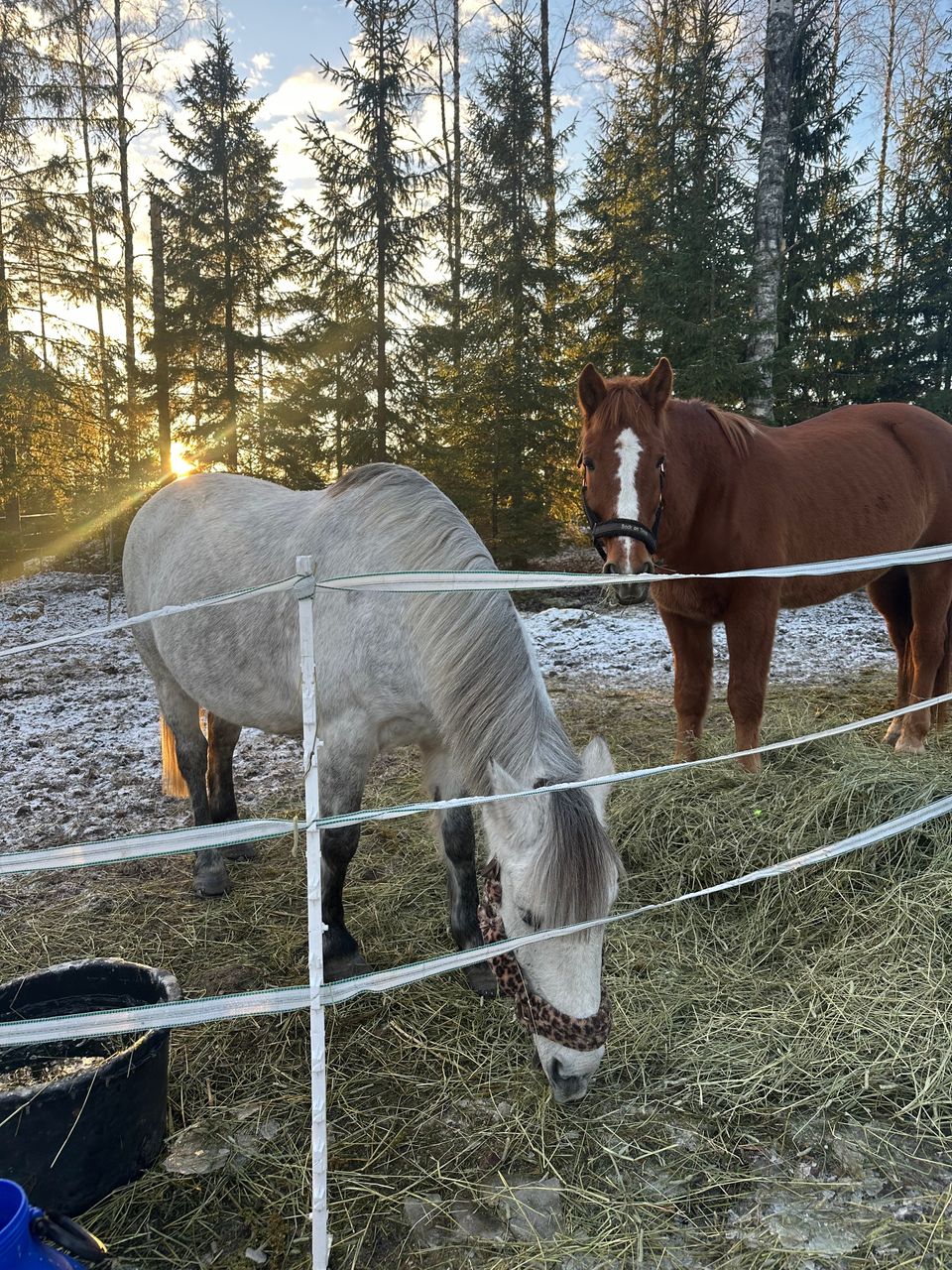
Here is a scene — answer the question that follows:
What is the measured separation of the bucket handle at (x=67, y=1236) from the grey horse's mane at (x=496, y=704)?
108 centimetres

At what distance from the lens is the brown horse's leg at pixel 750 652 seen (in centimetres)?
338

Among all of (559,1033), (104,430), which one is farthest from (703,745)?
(104,430)

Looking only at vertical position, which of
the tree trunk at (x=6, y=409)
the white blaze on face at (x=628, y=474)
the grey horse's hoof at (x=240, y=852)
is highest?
the tree trunk at (x=6, y=409)

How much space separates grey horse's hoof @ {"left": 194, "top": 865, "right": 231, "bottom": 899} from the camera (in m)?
3.21

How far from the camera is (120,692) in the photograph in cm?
621

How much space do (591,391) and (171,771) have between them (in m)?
2.88

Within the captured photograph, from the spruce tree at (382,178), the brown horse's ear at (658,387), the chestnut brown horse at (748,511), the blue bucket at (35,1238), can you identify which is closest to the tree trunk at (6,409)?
the spruce tree at (382,178)

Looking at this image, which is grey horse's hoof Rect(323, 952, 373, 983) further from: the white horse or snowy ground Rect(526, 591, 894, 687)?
snowy ground Rect(526, 591, 894, 687)

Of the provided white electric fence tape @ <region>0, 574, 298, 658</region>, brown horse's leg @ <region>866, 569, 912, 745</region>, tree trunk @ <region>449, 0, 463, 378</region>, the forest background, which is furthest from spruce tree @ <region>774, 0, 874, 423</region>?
white electric fence tape @ <region>0, 574, 298, 658</region>

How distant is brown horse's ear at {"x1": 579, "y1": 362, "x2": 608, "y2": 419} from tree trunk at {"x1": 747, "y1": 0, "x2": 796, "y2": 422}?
20.5 ft

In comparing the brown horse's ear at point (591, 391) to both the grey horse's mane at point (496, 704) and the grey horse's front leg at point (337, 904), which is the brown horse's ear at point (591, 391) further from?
the grey horse's front leg at point (337, 904)

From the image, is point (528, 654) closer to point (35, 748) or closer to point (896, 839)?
point (896, 839)

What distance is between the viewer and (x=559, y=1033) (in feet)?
5.83

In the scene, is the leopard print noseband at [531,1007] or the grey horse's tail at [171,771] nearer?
the leopard print noseband at [531,1007]
